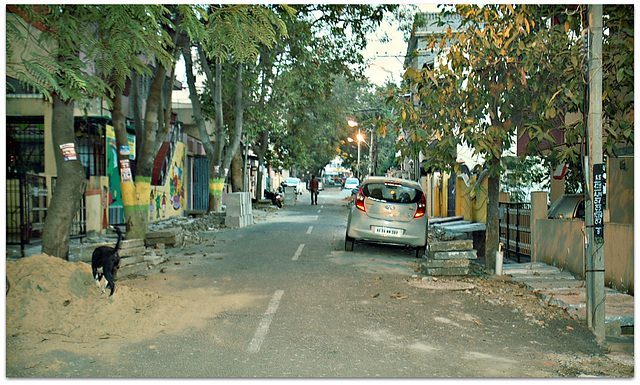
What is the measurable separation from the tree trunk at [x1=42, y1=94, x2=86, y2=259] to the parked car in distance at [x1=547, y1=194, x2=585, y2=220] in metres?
9.11

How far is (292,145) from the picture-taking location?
38531mm

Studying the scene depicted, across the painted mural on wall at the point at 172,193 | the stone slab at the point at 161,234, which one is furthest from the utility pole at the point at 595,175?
the painted mural on wall at the point at 172,193

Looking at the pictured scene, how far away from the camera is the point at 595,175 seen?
243 inches

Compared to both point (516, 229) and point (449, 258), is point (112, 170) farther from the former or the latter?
point (516, 229)

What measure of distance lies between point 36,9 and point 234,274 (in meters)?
5.23

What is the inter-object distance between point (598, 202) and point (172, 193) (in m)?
20.8

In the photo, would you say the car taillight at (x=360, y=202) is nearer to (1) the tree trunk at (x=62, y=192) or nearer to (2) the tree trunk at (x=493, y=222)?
Result: (2) the tree trunk at (x=493, y=222)

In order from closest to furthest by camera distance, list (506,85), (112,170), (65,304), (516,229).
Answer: (65,304)
(506,85)
(516,229)
(112,170)

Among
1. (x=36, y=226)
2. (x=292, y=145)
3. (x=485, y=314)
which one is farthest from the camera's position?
(x=292, y=145)

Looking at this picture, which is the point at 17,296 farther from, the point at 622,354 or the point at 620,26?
the point at 620,26

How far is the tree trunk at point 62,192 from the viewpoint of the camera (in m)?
8.96

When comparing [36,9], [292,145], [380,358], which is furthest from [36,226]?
[292,145]

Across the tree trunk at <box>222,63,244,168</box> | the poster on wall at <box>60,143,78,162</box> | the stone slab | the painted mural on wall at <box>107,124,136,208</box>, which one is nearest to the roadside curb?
the poster on wall at <box>60,143,78,162</box>

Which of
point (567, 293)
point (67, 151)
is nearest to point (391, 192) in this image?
point (567, 293)
